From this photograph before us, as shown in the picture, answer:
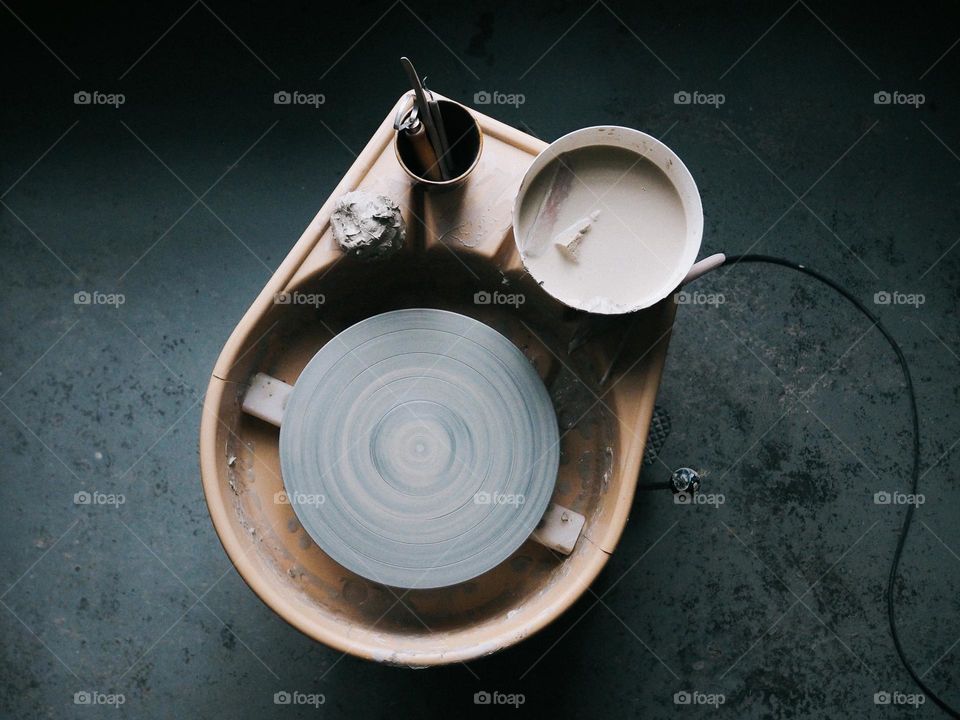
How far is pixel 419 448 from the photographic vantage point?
2.00m

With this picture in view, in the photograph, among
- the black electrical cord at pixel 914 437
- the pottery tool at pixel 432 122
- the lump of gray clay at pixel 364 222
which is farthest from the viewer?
the black electrical cord at pixel 914 437

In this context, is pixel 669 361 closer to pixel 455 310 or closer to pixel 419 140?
pixel 455 310

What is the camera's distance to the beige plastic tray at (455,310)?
1.93 meters

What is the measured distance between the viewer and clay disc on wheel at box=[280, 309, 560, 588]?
1.98m

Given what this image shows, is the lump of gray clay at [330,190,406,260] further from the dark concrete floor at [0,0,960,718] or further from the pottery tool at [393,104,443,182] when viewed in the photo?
the dark concrete floor at [0,0,960,718]

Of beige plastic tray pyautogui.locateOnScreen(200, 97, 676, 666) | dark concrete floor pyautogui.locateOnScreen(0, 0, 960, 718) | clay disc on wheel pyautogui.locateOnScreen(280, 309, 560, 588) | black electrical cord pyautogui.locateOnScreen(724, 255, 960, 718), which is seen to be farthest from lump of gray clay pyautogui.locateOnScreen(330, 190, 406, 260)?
black electrical cord pyautogui.locateOnScreen(724, 255, 960, 718)

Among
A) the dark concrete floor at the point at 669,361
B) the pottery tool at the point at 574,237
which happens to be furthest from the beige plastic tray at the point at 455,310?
the dark concrete floor at the point at 669,361

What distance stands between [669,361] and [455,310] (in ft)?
2.70

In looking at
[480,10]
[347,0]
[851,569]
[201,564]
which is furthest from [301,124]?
[851,569]

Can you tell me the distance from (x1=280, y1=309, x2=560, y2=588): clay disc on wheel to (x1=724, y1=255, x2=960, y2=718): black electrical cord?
3.66 feet

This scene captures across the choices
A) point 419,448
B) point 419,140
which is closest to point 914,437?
point 419,448

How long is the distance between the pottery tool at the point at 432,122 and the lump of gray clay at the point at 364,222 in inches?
6.3

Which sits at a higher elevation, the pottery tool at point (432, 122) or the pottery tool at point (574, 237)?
the pottery tool at point (432, 122)

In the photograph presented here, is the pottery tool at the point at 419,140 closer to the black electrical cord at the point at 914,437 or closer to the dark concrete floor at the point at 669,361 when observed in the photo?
the dark concrete floor at the point at 669,361
